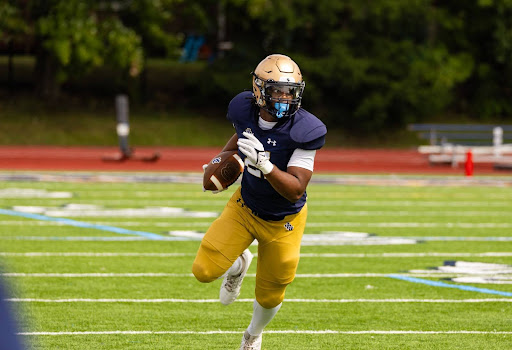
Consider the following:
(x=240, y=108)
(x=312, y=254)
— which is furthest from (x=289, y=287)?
(x=240, y=108)

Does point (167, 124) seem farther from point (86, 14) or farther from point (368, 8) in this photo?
point (368, 8)

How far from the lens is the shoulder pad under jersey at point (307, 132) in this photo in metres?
4.89

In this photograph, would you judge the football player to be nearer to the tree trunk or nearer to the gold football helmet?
the gold football helmet

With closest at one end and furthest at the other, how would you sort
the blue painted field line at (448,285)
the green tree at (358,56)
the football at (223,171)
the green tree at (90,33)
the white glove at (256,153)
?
the white glove at (256,153) → the football at (223,171) → the blue painted field line at (448,285) → the green tree at (90,33) → the green tree at (358,56)

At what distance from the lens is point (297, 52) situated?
2883 cm

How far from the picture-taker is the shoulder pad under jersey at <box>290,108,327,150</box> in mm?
4895

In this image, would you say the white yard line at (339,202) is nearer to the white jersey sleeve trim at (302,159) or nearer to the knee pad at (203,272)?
the knee pad at (203,272)

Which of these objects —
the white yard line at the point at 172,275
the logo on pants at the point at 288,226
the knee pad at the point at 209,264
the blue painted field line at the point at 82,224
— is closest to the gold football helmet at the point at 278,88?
the logo on pants at the point at 288,226

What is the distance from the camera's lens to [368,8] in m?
28.3

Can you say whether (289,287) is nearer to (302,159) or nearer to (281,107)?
(302,159)

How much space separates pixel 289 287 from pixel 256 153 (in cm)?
291

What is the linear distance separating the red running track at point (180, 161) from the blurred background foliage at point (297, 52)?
7.77ft

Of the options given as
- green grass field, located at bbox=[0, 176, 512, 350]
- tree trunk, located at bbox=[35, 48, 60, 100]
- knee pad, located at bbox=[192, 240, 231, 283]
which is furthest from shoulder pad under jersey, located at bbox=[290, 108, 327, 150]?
tree trunk, located at bbox=[35, 48, 60, 100]

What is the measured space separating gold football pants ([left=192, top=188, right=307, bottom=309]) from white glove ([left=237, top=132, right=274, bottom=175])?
496 millimetres
